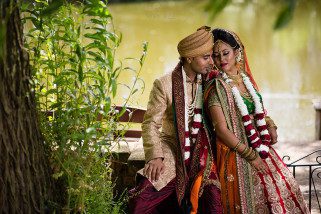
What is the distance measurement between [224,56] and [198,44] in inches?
9.4

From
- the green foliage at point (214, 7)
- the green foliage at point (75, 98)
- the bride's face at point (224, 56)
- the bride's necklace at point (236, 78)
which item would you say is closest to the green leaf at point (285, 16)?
the green foliage at point (214, 7)

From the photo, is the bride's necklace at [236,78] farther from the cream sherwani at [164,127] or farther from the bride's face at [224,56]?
the cream sherwani at [164,127]

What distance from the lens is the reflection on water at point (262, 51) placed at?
30.0 ft

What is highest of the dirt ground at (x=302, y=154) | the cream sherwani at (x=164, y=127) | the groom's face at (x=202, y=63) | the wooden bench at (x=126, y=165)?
the groom's face at (x=202, y=63)

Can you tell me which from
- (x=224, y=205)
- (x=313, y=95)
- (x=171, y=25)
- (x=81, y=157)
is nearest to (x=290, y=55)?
(x=313, y=95)

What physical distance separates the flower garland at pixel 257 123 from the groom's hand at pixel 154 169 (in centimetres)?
58

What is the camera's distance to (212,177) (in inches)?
137

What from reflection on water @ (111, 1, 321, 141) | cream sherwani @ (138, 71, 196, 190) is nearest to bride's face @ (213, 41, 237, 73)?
cream sherwani @ (138, 71, 196, 190)

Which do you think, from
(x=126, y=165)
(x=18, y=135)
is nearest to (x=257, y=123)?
(x=126, y=165)

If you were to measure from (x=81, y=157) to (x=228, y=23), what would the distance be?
13201 mm

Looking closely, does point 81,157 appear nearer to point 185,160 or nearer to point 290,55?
point 185,160

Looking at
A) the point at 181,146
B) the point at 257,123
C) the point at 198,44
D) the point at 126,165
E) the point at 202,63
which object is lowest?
the point at 126,165

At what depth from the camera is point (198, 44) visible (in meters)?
3.41

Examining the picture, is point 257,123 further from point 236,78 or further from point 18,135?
point 18,135
